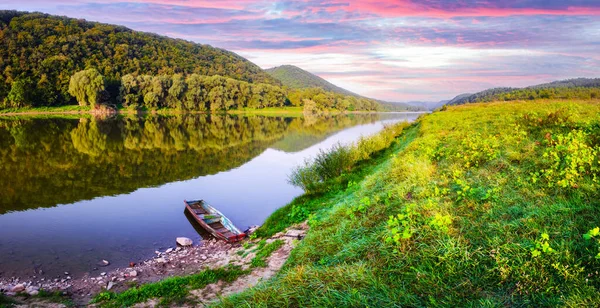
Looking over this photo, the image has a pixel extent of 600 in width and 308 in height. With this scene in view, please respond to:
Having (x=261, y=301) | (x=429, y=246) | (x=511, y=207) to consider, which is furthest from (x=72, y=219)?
(x=511, y=207)

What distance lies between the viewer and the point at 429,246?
7.18 meters

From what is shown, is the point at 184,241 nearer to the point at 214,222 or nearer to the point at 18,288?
the point at 214,222

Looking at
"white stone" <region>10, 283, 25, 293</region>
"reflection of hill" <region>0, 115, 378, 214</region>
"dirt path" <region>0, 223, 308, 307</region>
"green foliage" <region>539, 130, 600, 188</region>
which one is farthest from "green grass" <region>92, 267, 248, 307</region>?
"reflection of hill" <region>0, 115, 378, 214</region>

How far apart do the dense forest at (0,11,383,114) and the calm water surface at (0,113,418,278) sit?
69300mm

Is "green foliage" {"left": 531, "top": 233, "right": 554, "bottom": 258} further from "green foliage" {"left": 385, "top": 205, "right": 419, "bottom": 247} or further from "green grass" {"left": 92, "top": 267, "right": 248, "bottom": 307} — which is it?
"green grass" {"left": 92, "top": 267, "right": 248, "bottom": 307}

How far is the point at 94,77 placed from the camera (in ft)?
349

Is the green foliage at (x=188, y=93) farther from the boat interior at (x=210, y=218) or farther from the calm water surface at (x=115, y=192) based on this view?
the boat interior at (x=210, y=218)

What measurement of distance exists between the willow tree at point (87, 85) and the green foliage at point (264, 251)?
11145 cm

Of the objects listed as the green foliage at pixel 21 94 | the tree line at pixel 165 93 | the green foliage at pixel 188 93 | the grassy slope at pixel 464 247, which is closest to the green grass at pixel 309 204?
the grassy slope at pixel 464 247

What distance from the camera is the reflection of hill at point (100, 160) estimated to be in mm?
25783

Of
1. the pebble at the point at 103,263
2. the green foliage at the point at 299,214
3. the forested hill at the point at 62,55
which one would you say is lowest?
the pebble at the point at 103,263

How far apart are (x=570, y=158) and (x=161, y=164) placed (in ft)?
113

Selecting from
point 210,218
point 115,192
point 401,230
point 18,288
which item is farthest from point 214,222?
point 401,230

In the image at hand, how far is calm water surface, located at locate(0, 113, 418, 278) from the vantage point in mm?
16359
